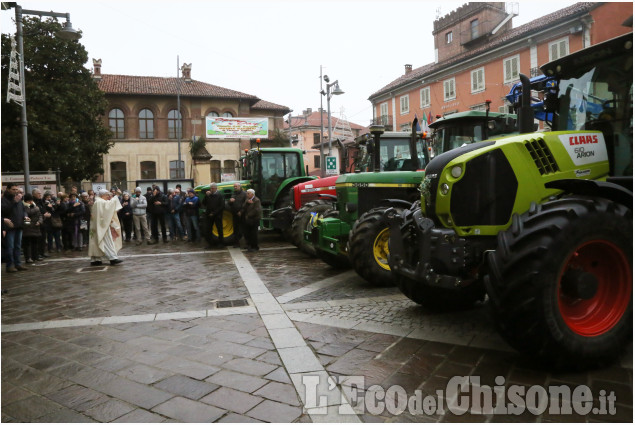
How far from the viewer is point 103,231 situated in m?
9.59

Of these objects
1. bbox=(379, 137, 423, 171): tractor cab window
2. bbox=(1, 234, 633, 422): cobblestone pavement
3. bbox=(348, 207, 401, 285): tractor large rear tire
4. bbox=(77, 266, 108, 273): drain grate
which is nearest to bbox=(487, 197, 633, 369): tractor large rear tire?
bbox=(1, 234, 633, 422): cobblestone pavement

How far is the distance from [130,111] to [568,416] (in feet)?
126

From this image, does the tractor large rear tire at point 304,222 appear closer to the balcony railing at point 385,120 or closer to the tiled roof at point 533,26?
the tiled roof at point 533,26

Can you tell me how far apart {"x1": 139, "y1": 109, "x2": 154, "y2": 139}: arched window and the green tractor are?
32045 mm

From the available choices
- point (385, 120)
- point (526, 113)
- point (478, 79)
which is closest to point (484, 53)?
point (478, 79)

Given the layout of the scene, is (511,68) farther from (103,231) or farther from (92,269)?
(92,269)

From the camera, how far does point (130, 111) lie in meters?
36.4

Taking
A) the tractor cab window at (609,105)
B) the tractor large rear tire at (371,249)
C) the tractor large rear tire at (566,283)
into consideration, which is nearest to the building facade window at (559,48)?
the tractor large rear tire at (371,249)

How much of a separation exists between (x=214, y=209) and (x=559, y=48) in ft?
67.7

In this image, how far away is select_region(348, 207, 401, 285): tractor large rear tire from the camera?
20.3ft

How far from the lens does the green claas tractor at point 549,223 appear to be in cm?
318

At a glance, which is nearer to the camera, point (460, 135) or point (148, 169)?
point (460, 135)

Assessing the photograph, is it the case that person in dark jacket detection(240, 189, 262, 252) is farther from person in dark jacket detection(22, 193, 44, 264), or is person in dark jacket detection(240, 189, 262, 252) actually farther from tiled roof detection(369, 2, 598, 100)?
tiled roof detection(369, 2, 598, 100)

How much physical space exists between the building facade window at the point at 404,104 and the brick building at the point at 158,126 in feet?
38.2
